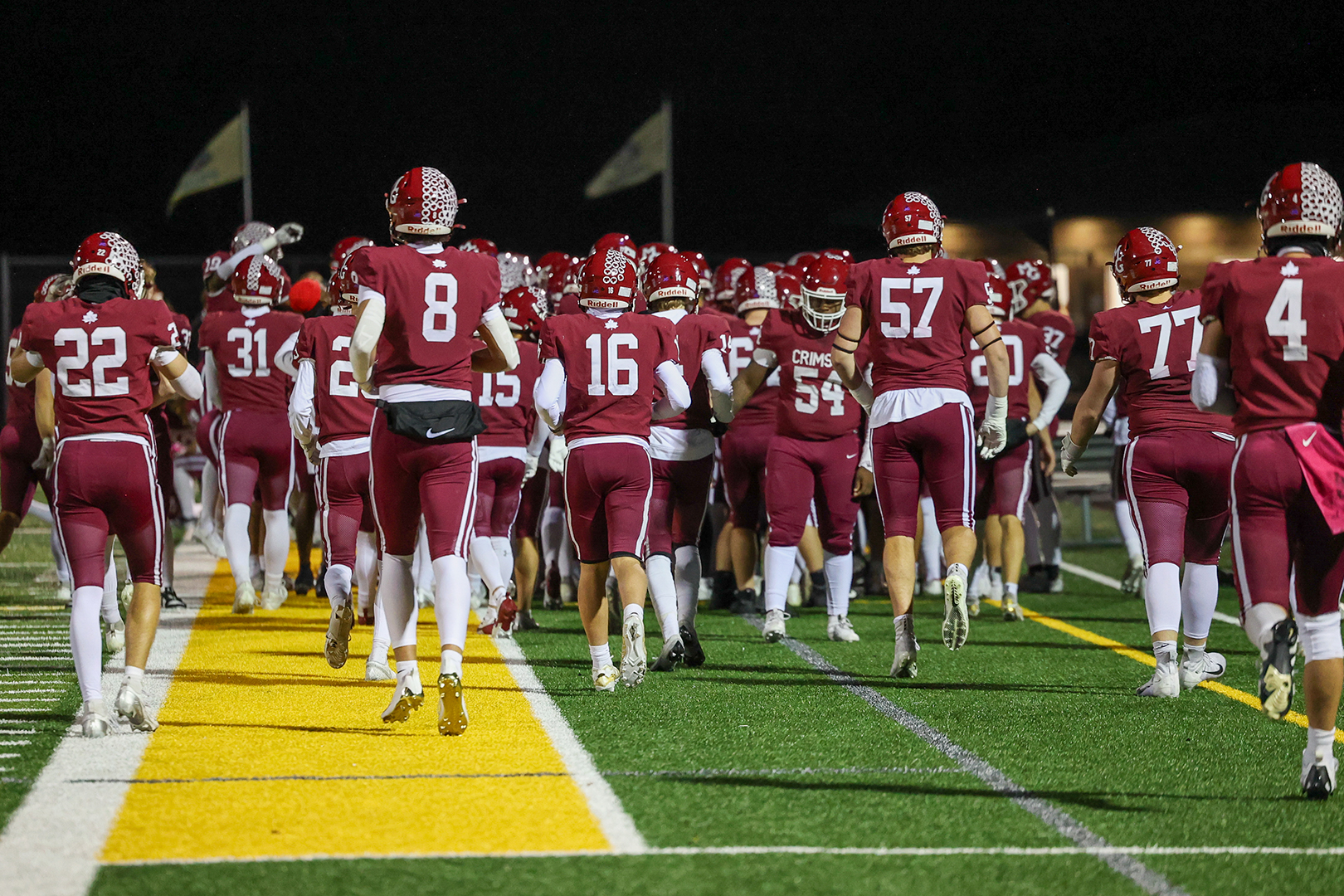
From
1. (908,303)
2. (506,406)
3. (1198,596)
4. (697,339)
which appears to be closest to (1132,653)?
(1198,596)

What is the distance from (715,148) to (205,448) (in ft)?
74.9

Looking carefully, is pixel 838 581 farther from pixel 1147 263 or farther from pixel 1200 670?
pixel 1147 263

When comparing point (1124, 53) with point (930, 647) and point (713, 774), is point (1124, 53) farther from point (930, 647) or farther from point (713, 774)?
point (713, 774)

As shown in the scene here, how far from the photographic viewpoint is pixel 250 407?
991cm

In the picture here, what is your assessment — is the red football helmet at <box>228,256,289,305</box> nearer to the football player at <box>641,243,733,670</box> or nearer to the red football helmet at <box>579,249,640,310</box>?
the football player at <box>641,243,733,670</box>

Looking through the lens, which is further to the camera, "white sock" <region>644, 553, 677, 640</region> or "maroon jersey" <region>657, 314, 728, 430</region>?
"maroon jersey" <region>657, 314, 728, 430</region>

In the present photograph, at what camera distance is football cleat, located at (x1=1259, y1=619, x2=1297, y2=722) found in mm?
4414

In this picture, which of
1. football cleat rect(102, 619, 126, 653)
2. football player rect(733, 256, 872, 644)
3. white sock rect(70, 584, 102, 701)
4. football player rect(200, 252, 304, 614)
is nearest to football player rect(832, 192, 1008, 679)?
football player rect(733, 256, 872, 644)

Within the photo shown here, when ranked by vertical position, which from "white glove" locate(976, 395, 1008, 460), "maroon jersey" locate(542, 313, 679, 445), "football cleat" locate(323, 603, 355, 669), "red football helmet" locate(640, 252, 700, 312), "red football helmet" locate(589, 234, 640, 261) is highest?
"red football helmet" locate(589, 234, 640, 261)

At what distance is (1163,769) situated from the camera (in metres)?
5.30

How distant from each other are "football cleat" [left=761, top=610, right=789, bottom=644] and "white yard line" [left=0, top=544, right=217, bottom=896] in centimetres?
334

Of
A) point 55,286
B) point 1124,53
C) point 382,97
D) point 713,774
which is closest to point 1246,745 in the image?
point 713,774

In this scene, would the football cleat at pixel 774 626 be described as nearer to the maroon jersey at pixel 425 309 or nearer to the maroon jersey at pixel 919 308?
the maroon jersey at pixel 919 308

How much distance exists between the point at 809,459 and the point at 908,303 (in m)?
1.84
